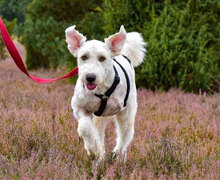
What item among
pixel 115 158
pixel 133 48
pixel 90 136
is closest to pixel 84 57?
pixel 90 136

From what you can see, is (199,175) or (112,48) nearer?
(199,175)

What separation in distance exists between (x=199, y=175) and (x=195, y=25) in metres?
6.38

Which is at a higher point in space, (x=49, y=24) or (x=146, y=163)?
(x=146, y=163)

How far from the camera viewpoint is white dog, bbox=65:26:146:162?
3871mm

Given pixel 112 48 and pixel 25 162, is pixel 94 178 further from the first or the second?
pixel 112 48

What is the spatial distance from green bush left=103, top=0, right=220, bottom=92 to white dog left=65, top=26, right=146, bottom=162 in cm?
503

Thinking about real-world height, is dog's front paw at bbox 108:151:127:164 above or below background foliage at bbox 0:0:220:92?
above

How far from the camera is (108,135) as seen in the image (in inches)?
227

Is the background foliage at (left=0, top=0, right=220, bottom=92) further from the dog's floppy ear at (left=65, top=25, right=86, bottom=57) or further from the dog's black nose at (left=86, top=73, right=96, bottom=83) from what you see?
the dog's black nose at (left=86, top=73, right=96, bottom=83)

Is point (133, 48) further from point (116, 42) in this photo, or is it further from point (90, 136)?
point (90, 136)

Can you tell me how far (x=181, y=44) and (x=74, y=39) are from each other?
18.9 ft

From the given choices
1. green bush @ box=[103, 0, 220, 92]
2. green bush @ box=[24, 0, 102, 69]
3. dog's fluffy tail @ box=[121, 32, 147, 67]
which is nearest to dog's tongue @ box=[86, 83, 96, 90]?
dog's fluffy tail @ box=[121, 32, 147, 67]

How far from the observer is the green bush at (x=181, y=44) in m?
9.41

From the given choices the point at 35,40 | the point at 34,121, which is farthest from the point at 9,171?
the point at 35,40
